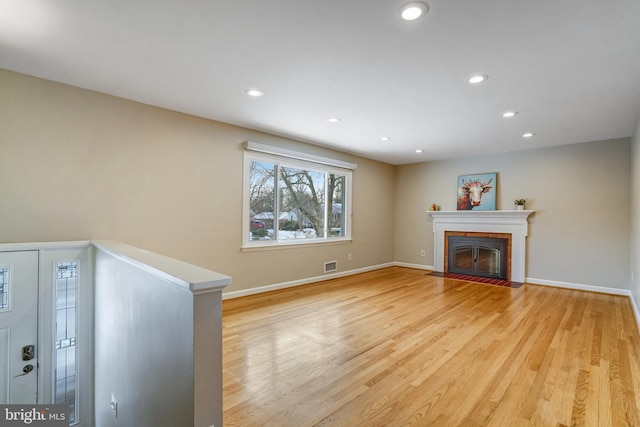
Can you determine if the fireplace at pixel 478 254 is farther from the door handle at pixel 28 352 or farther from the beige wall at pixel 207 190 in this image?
the door handle at pixel 28 352

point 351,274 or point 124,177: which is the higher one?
point 124,177

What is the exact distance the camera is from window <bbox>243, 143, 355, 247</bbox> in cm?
445

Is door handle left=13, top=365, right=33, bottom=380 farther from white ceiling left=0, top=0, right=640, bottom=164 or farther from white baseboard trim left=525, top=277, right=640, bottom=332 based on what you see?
white baseboard trim left=525, top=277, right=640, bottom=332

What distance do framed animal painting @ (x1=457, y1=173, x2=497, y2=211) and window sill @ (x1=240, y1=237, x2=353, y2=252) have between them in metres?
2.46

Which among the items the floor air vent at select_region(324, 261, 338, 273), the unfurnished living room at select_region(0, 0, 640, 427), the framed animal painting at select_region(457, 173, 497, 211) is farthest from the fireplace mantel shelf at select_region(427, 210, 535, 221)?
the floor air vent at select_region(324, 261, 338, 273)

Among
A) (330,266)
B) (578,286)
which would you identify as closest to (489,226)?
(578,286)

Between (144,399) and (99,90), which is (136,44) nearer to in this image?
(99,90)

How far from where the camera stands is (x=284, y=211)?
4836 mm

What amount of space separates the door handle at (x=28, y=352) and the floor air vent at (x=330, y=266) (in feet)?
12.8

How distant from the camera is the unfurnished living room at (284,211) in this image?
5.87 ft

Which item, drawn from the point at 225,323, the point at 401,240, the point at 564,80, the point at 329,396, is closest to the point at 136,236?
the point at 225,323

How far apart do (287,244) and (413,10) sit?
3.64 metres

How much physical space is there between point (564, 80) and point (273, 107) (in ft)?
9.13

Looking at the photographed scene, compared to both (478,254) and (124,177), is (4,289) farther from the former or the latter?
(478,254)
